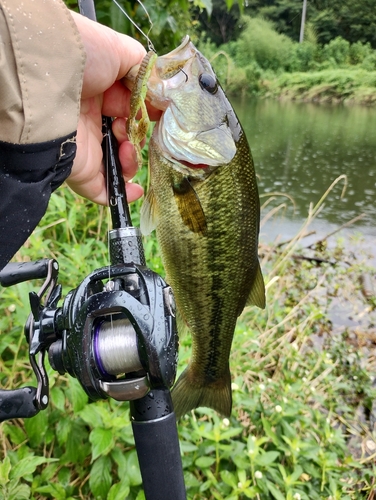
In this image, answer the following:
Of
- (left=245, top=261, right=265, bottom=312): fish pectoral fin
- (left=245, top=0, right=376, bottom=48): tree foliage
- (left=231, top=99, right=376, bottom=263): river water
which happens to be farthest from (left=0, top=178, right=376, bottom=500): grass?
(left=245, top=0, right=376, bottom=48): tree foliage

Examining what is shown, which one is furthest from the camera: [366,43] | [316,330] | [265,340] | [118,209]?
[366,43]

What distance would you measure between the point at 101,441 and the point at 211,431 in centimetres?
56

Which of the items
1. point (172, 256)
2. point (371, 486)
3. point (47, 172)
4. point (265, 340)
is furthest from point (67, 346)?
point (265, 340)

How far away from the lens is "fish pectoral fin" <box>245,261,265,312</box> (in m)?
1.63

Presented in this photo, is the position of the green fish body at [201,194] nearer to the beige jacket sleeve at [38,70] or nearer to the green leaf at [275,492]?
the beige jacket sleeve at [38,70]

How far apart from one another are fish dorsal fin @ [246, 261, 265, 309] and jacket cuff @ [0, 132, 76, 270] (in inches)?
34.1

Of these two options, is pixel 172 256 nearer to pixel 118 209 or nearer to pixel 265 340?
pixel 118 209

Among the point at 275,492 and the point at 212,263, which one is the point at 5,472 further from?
the point at 275,492

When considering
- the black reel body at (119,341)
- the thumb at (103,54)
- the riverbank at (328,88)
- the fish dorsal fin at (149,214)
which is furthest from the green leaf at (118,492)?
the riverbank at (328,88)

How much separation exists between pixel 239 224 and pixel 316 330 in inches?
112

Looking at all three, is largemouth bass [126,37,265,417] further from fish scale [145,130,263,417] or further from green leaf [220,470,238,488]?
green leaf [220,470,238,488]

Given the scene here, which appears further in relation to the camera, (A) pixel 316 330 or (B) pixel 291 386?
(A) pixel 316 330

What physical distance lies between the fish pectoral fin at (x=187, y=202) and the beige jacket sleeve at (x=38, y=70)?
19.1 inches

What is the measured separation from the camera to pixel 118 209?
135 cm
